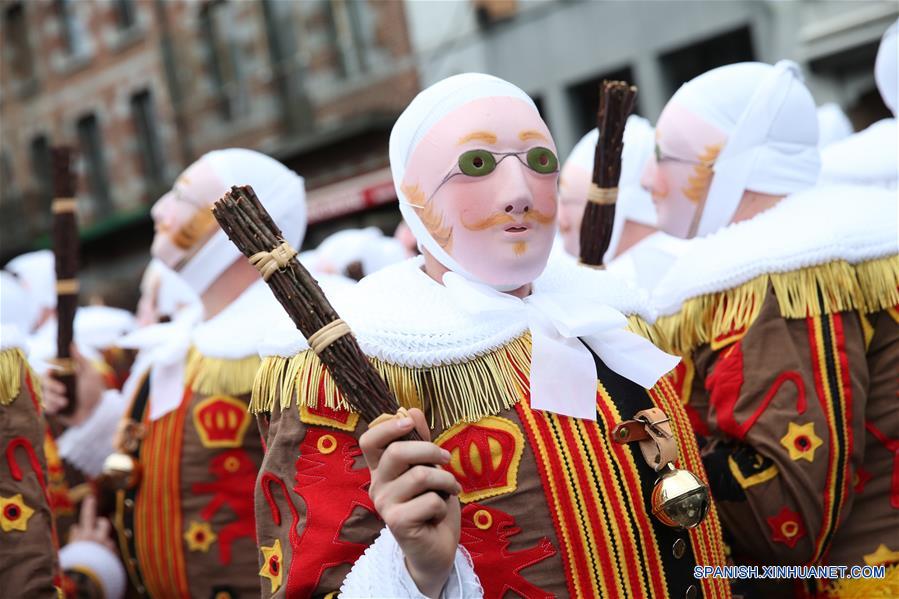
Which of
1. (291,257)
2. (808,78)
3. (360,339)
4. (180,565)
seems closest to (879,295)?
(360,339)

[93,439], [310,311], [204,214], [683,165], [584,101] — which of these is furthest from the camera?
[584,101]

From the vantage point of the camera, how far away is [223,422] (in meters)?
3.51

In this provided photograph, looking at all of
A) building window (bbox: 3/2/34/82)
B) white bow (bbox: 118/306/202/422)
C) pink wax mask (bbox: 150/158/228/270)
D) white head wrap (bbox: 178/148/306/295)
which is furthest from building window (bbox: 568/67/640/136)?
building window (bbox: 3/2/34/82)

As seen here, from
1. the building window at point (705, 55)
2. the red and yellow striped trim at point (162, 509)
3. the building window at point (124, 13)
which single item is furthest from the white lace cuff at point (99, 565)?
the building window at point (124, 13)

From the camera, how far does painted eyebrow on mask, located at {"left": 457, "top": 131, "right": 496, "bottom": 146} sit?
7.59ft

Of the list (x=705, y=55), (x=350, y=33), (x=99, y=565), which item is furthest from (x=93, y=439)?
(x=350, y=33)

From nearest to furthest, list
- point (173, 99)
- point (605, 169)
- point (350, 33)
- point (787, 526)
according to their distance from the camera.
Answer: point (787, 526) < point (605, 169) < point (350, 33) < point (173, 99)

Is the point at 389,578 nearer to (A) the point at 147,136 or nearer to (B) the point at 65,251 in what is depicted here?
(B) the point at 65,251

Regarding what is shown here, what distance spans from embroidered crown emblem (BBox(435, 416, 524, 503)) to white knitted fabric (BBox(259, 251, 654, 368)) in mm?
156

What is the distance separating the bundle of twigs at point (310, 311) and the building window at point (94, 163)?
22.8 metres

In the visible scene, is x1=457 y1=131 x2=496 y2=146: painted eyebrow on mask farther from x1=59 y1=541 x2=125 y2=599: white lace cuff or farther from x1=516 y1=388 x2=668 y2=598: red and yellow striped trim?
x1=59 y1=541 x2=125 y2=599: white lace cuff

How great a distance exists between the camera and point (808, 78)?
37.7 ft

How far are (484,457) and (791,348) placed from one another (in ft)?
3.40

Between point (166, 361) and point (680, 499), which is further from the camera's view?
point (166, 361)
